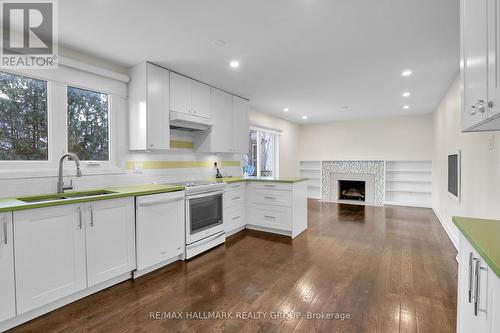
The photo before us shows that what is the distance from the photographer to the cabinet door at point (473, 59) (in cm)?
101

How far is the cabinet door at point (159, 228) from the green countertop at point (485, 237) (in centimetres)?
253

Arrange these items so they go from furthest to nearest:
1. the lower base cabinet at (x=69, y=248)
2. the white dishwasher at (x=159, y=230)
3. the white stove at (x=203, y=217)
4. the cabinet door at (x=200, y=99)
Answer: the cabinet door at (x=200, y=99) < the white stove at (x=203, y=217) < the white dishwasher at (x=159, y=230) < the lower base cabinet at (x=69, y=248)

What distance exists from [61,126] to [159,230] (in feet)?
4.97

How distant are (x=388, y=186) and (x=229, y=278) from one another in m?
5.86

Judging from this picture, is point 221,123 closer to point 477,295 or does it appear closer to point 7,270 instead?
point 7,270

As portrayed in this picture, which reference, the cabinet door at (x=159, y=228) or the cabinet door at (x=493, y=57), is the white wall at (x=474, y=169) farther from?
the cabinet door at (x=159, y=228)

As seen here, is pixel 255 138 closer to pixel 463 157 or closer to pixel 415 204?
pixel 463 157

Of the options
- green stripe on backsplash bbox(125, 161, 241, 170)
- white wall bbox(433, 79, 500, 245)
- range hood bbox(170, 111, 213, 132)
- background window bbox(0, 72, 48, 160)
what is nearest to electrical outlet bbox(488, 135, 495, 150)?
white wall bbox(433, 79, 500, 245)

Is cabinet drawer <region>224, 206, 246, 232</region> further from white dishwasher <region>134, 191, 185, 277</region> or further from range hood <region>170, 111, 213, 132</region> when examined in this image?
range hood <region>170, 111, 213, 132</region>

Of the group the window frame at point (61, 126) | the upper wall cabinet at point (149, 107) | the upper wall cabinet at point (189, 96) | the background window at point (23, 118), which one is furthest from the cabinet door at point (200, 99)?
the background window at point (23, 118)

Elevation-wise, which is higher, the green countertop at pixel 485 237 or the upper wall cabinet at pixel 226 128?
the upper wall cabinet at pixel 226 128

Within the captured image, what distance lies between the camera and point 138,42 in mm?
2432

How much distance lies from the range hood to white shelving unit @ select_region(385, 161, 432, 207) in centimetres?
546

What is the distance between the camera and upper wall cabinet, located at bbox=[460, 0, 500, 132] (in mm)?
905
